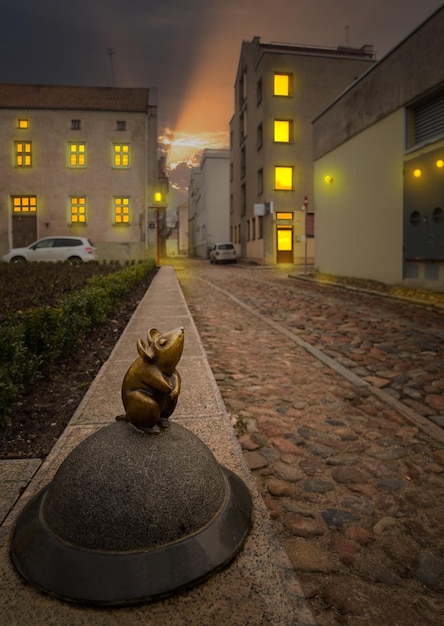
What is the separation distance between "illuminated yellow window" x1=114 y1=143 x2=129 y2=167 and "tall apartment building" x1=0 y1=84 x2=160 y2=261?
0.06 metres

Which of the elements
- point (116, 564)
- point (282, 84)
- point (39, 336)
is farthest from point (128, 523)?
point (282, 84)

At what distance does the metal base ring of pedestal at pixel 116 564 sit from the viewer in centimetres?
168

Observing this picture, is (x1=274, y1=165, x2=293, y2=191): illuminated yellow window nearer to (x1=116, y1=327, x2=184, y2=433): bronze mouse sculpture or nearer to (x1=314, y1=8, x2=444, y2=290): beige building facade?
(x1=314, y1=8, x2=444, y2=290): beige building facade

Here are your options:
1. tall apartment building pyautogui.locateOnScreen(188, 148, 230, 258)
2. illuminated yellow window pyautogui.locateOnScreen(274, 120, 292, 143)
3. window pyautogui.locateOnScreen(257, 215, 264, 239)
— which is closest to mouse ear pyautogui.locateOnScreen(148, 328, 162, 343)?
window pyautogui.locateOnScreen(257, 215, 264, 239)

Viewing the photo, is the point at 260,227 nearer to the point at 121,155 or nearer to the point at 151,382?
the point at 121,155

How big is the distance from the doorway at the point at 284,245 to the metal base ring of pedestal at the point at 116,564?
30462mm

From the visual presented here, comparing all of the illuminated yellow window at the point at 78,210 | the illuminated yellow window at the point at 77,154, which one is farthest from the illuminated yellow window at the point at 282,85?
the illuminated yellow window at the point at 78,210

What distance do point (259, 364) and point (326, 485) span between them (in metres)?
2.86

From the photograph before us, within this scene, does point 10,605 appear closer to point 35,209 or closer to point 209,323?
point 209,323

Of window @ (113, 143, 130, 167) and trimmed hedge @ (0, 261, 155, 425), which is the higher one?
window @ (113, 143, 130, 167)

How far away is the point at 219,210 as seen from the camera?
5169 centimetres

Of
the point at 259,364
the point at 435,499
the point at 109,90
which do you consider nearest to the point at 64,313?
the point at 259,364

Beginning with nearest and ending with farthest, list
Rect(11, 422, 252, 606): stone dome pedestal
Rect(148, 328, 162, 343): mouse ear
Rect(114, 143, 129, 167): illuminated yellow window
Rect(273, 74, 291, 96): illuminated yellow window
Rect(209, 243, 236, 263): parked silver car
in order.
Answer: Rect(11, 422, 252, 606): stone dome pedestal, Rect(148, 328, 162, 343): mouse ear, Rect(114, 143, 129, 167): illuminated yellow window, Rect(273, 74, 291, 96): illuminated yellow window, Rect(209, 243, 236, 263): parked silver car

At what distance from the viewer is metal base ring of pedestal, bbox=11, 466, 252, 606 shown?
1.68 metres
